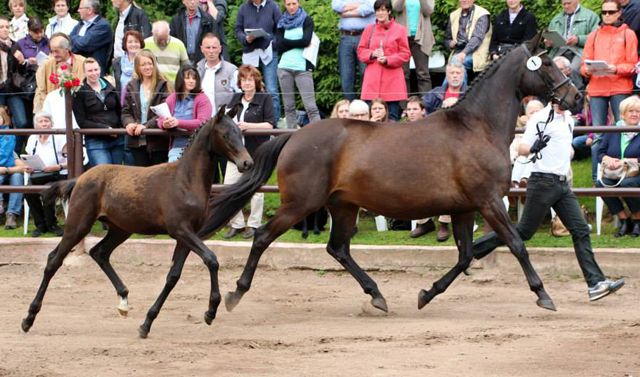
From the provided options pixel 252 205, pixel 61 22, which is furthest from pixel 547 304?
pixel 61 22

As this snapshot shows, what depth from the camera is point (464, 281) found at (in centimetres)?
1113

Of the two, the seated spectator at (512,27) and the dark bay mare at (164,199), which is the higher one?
the seated spectator at (512,27)

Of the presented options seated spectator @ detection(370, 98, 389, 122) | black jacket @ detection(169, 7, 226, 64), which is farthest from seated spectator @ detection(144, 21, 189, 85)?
seated spectator @ detection(370, 98, 389, 122)

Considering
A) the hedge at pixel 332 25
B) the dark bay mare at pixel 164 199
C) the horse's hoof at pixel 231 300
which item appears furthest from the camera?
the hedge at pixel 332 25

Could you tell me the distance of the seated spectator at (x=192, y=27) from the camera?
13883 millimetres

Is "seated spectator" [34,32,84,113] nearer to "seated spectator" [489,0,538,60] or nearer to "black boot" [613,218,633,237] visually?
"seated spectator" [489,0,538,60]

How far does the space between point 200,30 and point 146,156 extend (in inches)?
98.0

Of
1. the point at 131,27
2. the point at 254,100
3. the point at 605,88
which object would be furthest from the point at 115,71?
the point at 605,88

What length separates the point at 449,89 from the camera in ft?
40.4

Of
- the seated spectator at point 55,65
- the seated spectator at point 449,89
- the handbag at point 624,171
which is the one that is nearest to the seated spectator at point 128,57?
the seated spectator at point 55,65

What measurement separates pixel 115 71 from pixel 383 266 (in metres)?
4.45

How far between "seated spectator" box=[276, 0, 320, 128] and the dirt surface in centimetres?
264

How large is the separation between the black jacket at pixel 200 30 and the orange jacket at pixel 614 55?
476 centimetres

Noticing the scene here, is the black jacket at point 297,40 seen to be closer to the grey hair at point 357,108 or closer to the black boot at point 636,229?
the grey hair at point 357,108
